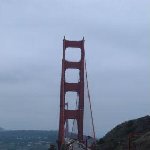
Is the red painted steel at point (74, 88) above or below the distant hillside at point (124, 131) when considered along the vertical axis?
above

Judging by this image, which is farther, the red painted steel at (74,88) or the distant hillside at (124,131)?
the red painted steel at (74,88)

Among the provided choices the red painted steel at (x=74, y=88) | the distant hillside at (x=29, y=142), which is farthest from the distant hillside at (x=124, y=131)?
the distant hillside at (x=29, y=142)

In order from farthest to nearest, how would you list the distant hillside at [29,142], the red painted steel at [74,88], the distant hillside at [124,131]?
the distant hillside at [29,142]
the red painted steel at [74,88]
the distant hillside at [124,131]

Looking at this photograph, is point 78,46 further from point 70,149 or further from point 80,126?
point 70,149

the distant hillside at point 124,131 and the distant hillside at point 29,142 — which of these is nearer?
the distant hillside at point 124,131

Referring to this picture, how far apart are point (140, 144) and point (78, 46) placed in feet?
75.7

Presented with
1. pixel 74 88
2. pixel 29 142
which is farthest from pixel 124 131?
pixel 29 142

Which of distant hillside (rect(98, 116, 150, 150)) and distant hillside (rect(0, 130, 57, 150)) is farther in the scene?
distant hillside (rect(0, 130, 57, 150))

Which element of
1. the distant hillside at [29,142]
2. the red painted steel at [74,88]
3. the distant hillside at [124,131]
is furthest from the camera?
the distant hillside at [29,142]

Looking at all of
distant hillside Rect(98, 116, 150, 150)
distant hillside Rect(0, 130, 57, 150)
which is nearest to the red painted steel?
distant hillside Rect(98, 116, 150, 150)

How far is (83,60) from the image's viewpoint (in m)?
43.7

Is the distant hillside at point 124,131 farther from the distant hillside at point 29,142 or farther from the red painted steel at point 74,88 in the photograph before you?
the distant hillside at point 29,142

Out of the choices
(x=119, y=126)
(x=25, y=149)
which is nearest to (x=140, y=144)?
(x=119, y=126)

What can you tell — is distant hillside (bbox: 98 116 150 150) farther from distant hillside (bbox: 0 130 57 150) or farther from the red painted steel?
distant hillside (bbox: 0 130 57 150)
